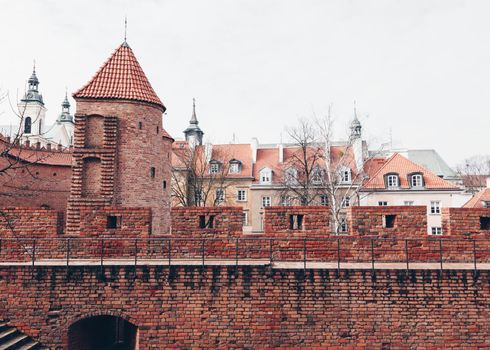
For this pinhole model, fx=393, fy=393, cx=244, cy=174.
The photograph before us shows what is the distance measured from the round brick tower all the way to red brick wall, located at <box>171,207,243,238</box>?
15.6 feet

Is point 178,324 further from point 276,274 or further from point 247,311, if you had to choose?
point 276,274

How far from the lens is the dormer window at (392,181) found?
2761cm

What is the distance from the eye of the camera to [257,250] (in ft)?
28.3

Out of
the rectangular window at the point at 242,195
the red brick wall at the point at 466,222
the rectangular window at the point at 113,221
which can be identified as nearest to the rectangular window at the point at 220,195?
the rectangular window at the point at 242,195

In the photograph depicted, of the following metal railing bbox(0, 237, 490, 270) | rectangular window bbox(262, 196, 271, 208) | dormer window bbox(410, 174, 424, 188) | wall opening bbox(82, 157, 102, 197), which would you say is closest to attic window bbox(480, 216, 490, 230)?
metal railing bbox(0, 237, 490, 270)

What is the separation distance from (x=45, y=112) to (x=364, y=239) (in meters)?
61.5

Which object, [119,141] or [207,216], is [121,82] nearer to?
[119,141]

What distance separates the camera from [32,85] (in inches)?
2141

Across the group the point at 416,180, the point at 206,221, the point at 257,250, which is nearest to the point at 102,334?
the point at 206,221

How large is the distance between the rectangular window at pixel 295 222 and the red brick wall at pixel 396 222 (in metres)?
1.11

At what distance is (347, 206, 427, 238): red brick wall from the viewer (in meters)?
8.55

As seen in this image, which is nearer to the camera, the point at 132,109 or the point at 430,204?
the point at 132,109

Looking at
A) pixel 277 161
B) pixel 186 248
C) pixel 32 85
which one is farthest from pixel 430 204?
pixel 32 85

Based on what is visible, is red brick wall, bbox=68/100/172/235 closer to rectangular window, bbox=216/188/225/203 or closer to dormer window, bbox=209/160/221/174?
rectangular window, bbox=216/188/225/203
